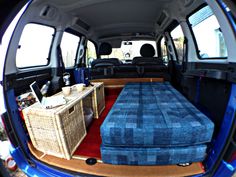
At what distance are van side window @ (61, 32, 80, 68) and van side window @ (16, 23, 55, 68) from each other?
0.38 meters

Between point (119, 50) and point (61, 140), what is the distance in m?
3.36

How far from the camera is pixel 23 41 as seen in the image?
2.14 meters

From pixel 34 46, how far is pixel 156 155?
2.25 m

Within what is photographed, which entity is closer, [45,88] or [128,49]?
[45,88]

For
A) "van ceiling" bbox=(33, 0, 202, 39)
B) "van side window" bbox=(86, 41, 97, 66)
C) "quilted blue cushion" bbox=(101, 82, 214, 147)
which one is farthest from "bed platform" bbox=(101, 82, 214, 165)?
"van side window" bbox=(86, 41, 97, 66)

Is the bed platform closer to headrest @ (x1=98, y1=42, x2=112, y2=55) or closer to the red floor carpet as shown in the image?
the red floor carpet

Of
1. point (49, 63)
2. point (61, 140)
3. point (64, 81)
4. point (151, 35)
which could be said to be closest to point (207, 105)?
point (61, 140)

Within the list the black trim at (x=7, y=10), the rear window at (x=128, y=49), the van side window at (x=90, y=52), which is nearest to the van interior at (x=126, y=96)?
the black trim at (x=7, y=10)

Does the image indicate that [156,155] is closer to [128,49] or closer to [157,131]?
[157,131]

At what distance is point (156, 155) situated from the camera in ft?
3.80

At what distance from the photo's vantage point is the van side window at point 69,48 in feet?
10.0

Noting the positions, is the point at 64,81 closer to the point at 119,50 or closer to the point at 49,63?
the point at 49,63

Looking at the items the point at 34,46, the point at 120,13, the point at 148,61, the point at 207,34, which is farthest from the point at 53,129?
the point at 148,61

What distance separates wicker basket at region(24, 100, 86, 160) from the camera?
1358 mm
